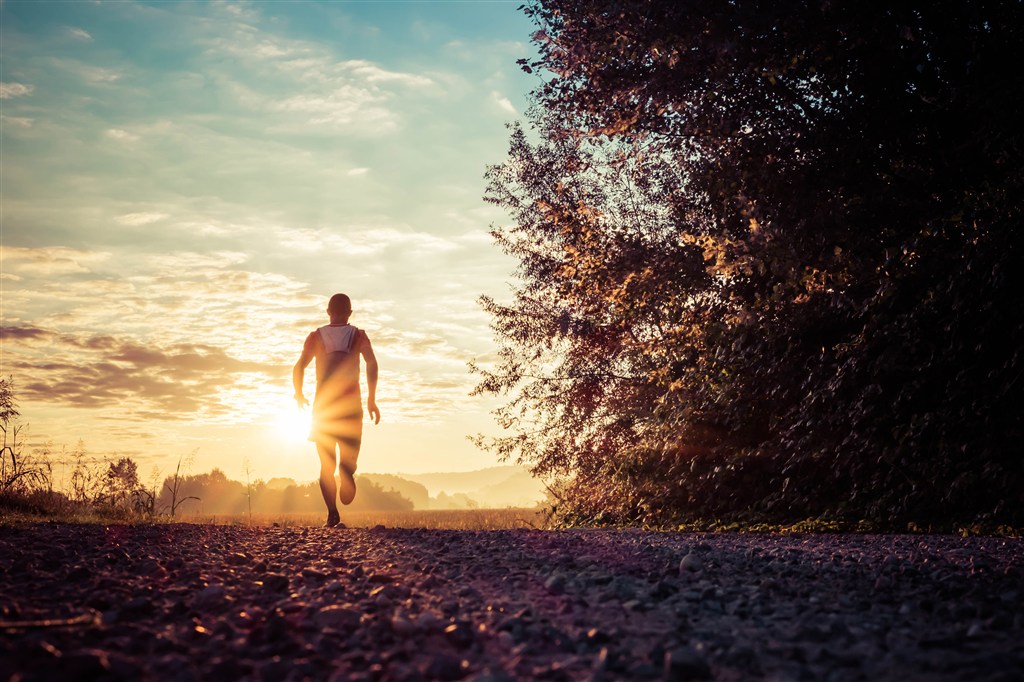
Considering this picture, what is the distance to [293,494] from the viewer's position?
287 ft

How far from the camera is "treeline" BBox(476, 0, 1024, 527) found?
8867 millimetres

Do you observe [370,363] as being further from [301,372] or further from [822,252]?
[822,252]

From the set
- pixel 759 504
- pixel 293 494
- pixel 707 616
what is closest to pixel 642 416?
pixel 759 504

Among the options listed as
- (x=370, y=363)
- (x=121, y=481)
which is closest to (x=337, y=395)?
(x=370, y=363)

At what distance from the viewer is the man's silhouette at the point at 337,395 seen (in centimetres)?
966

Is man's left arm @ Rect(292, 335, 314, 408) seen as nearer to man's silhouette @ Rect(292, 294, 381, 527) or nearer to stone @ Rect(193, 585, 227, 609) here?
man's silhouette @ Rect(292, 294, 381, 527)

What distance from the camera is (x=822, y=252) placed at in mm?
10414

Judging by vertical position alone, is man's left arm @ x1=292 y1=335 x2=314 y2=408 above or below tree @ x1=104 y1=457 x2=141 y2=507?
above

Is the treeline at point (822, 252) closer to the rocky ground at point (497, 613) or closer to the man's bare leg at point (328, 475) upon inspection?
the rocky ground at point (497, 613)

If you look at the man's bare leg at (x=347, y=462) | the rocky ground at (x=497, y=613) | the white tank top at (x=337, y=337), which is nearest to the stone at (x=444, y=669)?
the rocky ground at (x=497, y=613)

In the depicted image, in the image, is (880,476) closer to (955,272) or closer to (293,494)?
(955,272)

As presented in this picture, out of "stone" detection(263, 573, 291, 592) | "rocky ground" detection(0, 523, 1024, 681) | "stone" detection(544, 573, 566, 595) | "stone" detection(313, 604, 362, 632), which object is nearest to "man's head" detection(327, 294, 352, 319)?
"rocky ground" detection(0, 523, 1024, 681)

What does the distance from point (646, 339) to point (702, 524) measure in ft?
20.2

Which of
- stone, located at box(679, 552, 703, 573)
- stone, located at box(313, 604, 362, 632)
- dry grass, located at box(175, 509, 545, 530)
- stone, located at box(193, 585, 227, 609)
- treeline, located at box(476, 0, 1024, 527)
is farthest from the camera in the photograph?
dry grass, located at box(175, 509, 545, 530)
